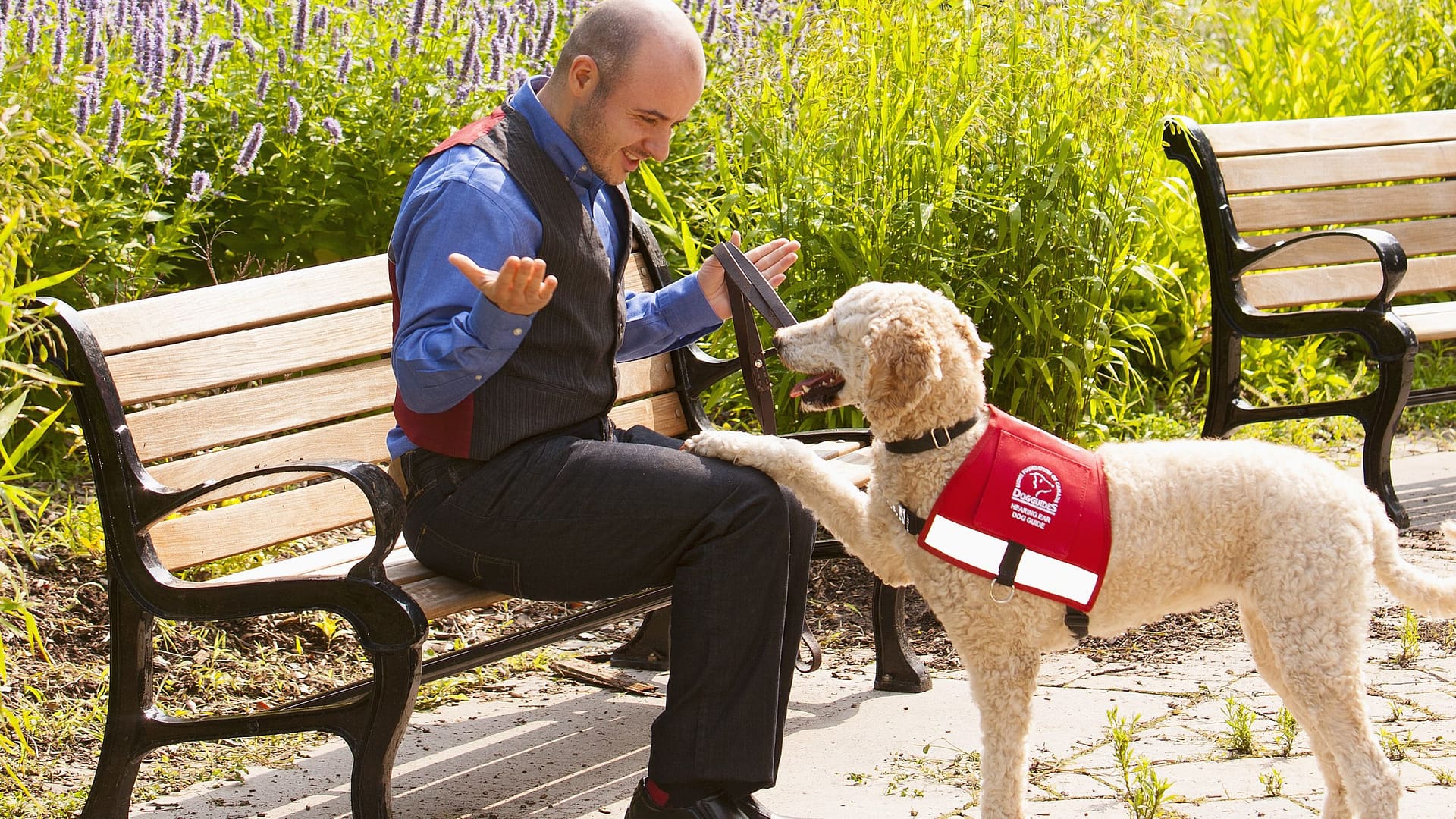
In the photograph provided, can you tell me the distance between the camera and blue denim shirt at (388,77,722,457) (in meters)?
2.68

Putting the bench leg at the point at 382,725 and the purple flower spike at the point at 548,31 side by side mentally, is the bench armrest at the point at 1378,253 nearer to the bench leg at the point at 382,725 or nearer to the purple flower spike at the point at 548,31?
the purple flower spike at the point at 548,31

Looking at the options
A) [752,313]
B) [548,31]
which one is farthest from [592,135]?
[548,31]

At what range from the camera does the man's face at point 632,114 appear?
117 inches

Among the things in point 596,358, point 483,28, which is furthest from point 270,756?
point 483,28

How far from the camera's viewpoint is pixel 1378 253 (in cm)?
496

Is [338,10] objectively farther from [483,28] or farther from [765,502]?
[765,502]

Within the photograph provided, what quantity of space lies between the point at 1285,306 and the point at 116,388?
172 inches

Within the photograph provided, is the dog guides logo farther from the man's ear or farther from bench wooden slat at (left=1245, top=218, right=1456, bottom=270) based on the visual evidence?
bench wooden slat at (left=1245, top=218, right=1456, bottom=270)

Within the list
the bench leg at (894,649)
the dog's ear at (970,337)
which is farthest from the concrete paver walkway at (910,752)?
the dog's ear at (970,337)

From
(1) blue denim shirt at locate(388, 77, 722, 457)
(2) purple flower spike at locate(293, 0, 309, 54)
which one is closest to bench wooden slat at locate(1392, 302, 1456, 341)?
(1) blue denim shirt at locate(388, 77, 722, 457)

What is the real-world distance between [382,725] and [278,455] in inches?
35.8

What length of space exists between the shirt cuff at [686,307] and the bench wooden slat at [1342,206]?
8.88 feet

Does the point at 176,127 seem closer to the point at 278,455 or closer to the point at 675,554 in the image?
the point at 278,455

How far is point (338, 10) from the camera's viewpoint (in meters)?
5.21
